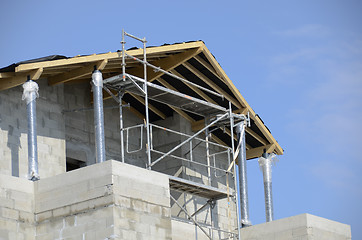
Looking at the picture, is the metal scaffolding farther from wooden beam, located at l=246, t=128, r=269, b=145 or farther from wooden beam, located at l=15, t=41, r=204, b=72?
wooden beam, located at l=246, t=128, r=269, b=145

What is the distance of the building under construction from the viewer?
1906 cm

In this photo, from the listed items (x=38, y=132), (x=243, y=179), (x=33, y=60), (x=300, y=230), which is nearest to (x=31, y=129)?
(x=33, y=60)

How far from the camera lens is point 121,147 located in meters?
24.4

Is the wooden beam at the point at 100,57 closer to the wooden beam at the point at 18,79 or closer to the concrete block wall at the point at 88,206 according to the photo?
the wooden beam at the point at 18,79

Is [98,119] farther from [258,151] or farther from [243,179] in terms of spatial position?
[258,151]

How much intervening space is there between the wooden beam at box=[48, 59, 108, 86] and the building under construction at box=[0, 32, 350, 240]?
0.10 feet

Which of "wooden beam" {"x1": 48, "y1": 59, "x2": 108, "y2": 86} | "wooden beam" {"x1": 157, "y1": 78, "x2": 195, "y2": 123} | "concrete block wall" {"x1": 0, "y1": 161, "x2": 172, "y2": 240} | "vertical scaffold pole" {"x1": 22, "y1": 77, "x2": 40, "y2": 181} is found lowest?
"concrete block wall" {"x1": 0, "y1": 161, "x2": 172, "y2": 240}

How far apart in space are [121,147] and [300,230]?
5351 millimetres

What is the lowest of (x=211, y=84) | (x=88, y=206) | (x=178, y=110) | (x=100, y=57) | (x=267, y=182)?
(x=88, y=206)

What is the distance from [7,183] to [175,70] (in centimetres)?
813

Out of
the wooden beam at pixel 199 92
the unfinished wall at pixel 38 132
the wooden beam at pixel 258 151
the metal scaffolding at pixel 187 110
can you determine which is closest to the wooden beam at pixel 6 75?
the unfinished wall at pixel 38 132

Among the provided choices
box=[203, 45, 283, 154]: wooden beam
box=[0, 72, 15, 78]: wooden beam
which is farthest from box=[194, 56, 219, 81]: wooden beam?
box=[0, 72, 15, 78]: wooden beam

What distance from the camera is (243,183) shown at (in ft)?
88.0

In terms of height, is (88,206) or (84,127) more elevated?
(84,127)
